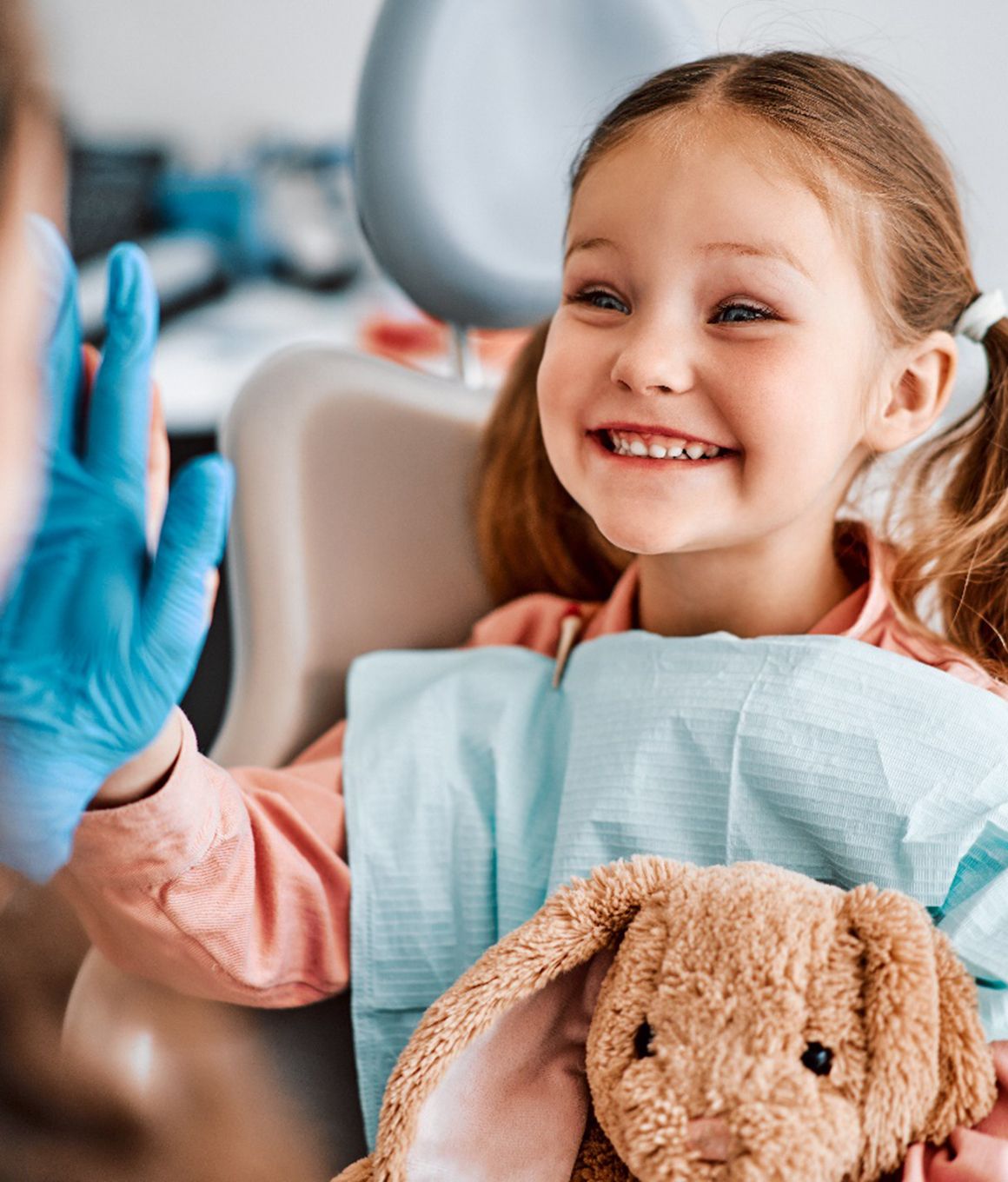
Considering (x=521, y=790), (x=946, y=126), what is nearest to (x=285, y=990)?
(x=521, y=790)

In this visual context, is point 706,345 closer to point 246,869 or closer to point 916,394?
point 916,394

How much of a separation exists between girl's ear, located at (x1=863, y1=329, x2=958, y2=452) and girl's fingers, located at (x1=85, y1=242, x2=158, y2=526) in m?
0.43

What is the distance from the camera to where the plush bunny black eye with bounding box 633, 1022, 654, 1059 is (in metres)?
0.48

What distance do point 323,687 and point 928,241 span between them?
470 mm

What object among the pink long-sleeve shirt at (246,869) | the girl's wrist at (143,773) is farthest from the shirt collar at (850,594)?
the girl's wrist at (143,773)

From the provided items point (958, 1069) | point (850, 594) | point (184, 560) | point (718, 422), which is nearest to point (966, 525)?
point (850, 594)

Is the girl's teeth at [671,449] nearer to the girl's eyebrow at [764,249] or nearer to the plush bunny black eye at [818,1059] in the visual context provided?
the girl's eyebrow at [764,249]

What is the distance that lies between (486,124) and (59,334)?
0.54m

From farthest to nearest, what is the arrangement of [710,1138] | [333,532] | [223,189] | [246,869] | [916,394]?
[223,189]
[333,532]
[916,394]
[246,869]
[710,1138]

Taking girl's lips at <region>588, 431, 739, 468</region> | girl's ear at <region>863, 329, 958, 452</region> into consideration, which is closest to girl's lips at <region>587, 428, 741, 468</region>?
girl's lips at <region>588, 431, 739, 468</region>

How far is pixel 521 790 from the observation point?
712 mm

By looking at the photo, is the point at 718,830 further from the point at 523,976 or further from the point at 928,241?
the point at 928,241

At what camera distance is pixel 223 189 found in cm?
203

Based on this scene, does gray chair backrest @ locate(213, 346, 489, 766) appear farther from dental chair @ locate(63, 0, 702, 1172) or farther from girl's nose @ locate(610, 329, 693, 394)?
girl's nose @ locate(610, 329, 693, 394)
